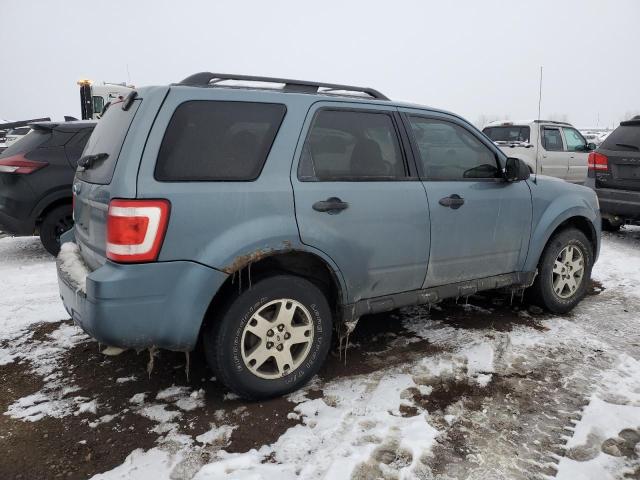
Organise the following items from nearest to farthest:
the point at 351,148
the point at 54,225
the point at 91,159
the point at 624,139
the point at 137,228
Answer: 1. the point at 137,228
2. the point at 91,159
3. the point at 351,148
4. the point at 54,225
5. the point at 624,139

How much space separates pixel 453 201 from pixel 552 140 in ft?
30.1

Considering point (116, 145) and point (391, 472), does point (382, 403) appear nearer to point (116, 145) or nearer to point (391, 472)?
point (391, 472)

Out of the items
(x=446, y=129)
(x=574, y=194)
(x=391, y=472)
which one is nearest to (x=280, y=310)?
(x=391, y=472)

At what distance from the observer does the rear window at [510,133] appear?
11.0 meters

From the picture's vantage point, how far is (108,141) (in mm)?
2818

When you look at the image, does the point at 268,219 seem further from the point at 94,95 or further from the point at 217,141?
the point at 94,95

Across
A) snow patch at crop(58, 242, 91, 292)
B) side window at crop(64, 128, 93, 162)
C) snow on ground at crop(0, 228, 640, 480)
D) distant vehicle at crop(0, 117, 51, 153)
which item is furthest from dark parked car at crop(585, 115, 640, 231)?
distant vehicle at crop(0, 117, 51, 153)

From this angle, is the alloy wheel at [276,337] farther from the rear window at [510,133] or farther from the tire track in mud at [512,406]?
the rear window at [510,133]

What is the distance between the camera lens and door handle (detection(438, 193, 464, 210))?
334 cm

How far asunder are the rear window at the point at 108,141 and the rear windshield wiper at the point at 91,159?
2 cm

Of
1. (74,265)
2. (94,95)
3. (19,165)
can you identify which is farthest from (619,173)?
(94,95)

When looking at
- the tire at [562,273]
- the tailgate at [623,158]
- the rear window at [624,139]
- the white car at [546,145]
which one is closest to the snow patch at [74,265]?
the tire at [562,273]

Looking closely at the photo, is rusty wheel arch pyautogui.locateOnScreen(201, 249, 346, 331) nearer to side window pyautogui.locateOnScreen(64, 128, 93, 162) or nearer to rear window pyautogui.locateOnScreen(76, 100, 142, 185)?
rear window pyautogui.locateOnScreen(76, 100, 142, 185)

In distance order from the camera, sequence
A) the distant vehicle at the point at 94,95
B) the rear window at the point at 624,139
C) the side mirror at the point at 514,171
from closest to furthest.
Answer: the side mirror at the point at 514,171 < the rear window at the point at 624,139 < the distant vehicle at the point at 94,95
